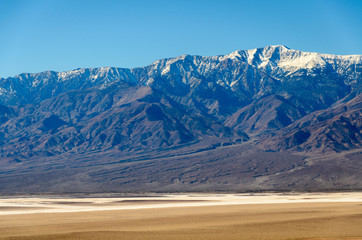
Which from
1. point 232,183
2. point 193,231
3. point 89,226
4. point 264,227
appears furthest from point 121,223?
point 232,183

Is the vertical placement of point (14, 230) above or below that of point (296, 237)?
above

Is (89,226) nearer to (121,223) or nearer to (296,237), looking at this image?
(121,223)

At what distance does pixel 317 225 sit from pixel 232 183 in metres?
142

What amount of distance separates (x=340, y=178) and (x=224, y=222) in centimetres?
14373

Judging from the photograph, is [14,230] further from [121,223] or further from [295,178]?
[295,178]

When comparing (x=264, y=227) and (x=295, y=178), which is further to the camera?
(x=295, y=178)

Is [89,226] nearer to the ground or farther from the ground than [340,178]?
farther from the ground

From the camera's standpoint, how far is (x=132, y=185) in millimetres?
199500

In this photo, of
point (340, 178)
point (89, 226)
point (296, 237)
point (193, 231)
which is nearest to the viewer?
point (296, 237)

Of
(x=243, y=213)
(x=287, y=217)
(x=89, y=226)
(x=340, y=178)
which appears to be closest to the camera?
(x=89, y=226)

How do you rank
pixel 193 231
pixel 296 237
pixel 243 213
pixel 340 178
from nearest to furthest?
pixel 296 237 → pixel 193 231 → pixel 243 213 → pixel 340 178

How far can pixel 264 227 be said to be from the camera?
51031 millimetres

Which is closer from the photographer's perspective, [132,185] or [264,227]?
[264,227]

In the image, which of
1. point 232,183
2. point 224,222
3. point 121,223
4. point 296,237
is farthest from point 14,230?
point 232,183
